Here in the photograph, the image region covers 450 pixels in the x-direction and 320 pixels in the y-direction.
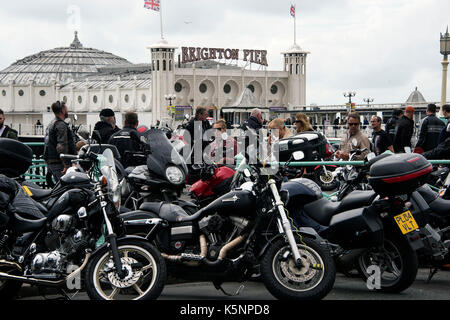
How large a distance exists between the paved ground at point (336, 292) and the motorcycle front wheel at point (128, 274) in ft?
2.82

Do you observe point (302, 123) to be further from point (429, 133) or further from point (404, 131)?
point (404, 131)

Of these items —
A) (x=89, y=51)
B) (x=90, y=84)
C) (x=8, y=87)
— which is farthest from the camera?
(x=89, y=51)

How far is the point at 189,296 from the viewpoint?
6.75m

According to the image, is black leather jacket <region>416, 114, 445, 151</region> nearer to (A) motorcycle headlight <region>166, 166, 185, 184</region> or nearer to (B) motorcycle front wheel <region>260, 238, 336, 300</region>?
(A) motorcycle headlight <region>166, 166, 185, 184</region>

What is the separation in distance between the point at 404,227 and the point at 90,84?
124 metres

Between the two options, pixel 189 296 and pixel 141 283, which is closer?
pixel 141 283

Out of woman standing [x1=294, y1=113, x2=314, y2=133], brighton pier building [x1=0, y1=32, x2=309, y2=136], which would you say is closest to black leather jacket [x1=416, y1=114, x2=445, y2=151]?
woman standing [x1=294, y1=113, x2=314, y2=133]

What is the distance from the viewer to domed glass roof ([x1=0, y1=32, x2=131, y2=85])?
141875 millimetres

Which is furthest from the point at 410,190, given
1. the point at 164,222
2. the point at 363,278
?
the point at 164,222

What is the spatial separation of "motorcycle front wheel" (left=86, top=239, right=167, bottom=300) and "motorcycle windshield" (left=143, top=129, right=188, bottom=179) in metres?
1.33

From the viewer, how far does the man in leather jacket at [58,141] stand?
402 inches

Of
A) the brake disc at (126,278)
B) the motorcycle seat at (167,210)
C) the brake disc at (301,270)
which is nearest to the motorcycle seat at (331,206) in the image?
the brake disc at (301,270)

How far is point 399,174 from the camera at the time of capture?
20.8 ft

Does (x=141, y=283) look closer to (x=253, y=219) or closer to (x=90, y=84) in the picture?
(x=253, y=219)
